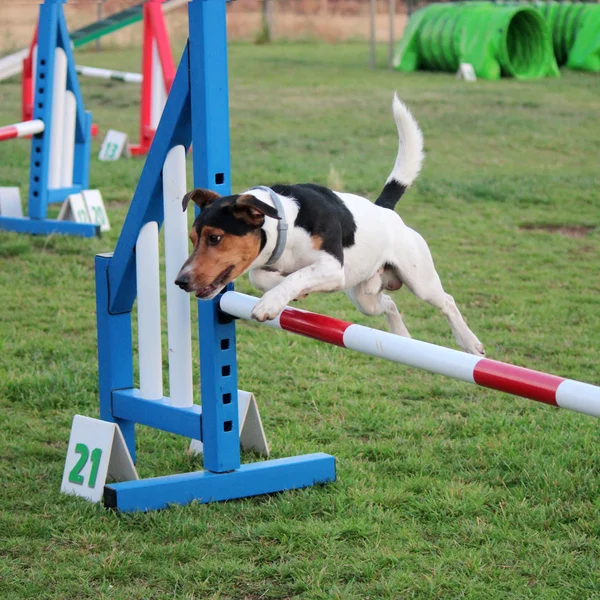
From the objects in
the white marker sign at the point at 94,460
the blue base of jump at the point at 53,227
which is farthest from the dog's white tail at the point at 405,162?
the blue base of jump at the point at 53,227

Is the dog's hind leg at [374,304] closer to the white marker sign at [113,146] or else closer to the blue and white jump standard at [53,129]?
the blue and white jump standard at [53,129]

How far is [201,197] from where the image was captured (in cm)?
319

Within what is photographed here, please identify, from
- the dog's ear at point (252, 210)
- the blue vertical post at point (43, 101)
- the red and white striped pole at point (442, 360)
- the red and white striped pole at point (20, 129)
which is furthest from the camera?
the blue vertical post at point (43, 101)

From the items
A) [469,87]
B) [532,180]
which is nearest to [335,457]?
[532,180]

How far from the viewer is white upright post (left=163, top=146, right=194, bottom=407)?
3.48 m

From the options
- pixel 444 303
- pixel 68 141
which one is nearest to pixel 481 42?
pixel 68 141

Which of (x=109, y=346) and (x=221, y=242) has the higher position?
(x=221, y=242)

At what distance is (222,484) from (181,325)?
606 mm

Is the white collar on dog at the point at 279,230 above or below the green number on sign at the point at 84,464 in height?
above

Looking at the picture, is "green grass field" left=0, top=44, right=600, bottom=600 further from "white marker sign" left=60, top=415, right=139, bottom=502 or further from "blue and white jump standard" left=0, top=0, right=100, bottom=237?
"blue and white jump standard" left=0, top=0, right=100, bottom=237

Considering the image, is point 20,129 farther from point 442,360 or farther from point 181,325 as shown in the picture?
point 442,360

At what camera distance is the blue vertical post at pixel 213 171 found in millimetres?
3258

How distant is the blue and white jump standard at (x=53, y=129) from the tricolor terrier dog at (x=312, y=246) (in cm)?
418

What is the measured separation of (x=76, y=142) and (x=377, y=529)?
5.67 meters
